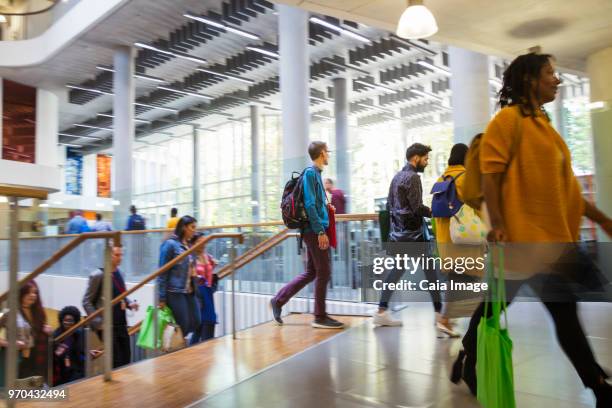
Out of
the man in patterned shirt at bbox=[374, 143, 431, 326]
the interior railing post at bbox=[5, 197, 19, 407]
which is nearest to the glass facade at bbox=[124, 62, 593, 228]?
the man in patterned shirt at bbox=[374, 143, 431, 326]

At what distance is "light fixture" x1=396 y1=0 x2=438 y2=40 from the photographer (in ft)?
16.3

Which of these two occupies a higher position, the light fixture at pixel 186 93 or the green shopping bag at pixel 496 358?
the light fixture at pixel 186 93

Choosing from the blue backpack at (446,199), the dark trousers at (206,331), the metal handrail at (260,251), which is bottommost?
the dark trousers at (206,331)

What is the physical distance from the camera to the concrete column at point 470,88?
28.6ft

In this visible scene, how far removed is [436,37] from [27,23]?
51.1 ft

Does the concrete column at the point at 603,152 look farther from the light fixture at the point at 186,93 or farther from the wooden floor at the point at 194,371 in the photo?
the light fixture at the point at 186,93

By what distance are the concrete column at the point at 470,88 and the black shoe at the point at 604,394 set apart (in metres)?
7.32

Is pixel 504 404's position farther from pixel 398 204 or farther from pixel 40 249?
pixel 40 249

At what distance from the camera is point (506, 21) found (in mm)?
6324

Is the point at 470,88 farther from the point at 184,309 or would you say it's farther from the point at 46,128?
the point at 46,128

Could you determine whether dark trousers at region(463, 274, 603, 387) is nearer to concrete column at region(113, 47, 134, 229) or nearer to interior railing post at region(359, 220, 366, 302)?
interior railing post at region(359, 220, 366, 302)

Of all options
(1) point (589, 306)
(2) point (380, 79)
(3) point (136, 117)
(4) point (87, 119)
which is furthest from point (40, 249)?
(4) point (87, 119)

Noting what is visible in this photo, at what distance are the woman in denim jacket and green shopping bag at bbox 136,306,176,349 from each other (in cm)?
5

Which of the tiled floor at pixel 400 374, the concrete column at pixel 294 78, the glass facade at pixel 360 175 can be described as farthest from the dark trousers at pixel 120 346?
the concrete column at pixel 294 78
